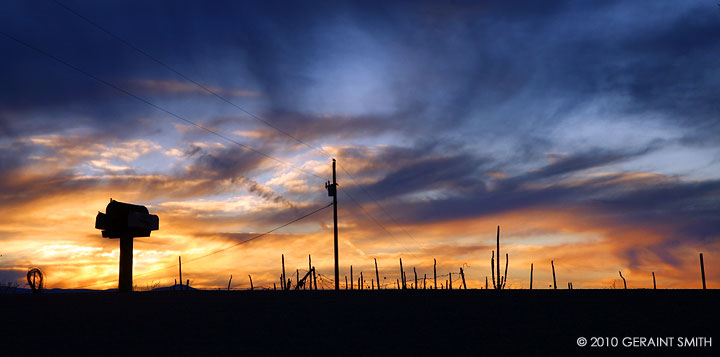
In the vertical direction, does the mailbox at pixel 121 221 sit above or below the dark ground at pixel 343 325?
above

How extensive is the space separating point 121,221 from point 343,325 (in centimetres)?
1746

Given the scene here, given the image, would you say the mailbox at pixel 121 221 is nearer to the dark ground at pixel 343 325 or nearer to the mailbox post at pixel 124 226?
the mailbox post at pixel 124 226

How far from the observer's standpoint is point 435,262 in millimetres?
65188

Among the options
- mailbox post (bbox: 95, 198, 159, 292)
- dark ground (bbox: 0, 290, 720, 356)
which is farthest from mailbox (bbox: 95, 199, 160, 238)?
dark ground (bbox: 0, 290, 720, 356)

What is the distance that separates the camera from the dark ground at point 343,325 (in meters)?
11.7

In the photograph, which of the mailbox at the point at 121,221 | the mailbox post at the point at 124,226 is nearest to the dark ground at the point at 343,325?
the mailbox post at the point at 124,226

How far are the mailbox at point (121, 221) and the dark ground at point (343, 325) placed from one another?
725 centimetres

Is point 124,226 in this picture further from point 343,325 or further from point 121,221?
point 343,325

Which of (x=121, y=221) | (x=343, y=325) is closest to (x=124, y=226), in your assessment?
(x=121, y=221)

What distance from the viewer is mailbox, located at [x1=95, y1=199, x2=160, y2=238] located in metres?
28.2

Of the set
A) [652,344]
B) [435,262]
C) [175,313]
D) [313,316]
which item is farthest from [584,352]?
[435,262]

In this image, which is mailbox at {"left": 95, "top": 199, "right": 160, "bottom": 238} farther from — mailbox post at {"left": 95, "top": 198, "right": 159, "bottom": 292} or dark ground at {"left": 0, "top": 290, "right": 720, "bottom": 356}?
dark ground at {"left": 0, "top": 290, "right": 720, "bottom": 356}

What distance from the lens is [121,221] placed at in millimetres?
28188

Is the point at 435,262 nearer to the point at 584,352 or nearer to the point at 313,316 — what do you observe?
the point at 313,316
